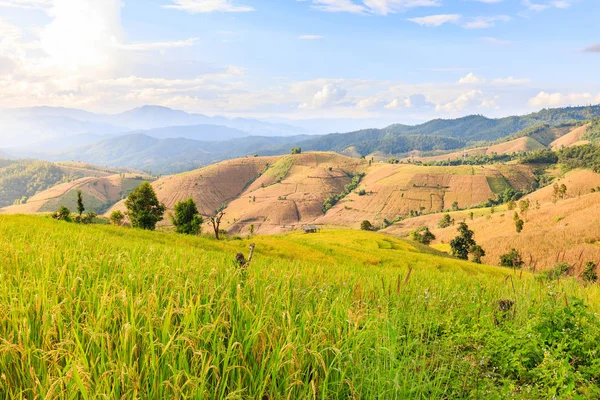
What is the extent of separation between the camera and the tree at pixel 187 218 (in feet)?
248

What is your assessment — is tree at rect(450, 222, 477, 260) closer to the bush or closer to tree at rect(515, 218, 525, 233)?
tree at rect(515, 218, 525, 233)

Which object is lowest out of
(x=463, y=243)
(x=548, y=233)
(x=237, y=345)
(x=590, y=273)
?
(x=548, y=233)

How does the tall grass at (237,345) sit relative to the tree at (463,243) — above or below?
above

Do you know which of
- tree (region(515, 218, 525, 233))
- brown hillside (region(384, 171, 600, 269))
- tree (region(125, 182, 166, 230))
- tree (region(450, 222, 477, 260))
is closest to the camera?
tree (region(125, 182, 166, 230))

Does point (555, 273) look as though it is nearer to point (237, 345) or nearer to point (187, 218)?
point (237, 345)

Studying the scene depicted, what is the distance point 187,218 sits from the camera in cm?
7869

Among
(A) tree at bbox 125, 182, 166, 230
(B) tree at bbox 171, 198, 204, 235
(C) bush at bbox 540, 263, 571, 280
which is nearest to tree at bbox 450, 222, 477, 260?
(B) tree at bbox 171, 198, 204, 235

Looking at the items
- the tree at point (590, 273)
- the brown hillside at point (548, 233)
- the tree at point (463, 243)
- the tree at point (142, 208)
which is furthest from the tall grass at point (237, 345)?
the tree at point (463, 243)

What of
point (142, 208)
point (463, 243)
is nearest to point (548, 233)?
point (463, 243)

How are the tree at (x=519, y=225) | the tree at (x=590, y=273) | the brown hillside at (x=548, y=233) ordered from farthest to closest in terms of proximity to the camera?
1. the tree at (x=519, y=225)
2. the brown hillside at (x=548, y=233)
3. the tree at (x=590, y=273)

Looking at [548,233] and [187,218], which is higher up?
[187,218]

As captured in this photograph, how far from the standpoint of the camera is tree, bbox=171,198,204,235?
75456 mm

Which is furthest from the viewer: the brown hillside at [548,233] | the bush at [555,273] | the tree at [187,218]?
the brown hillside at [548,233]

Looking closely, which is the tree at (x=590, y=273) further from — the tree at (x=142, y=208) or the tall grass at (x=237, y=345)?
the tree at (x=142, y=208)
